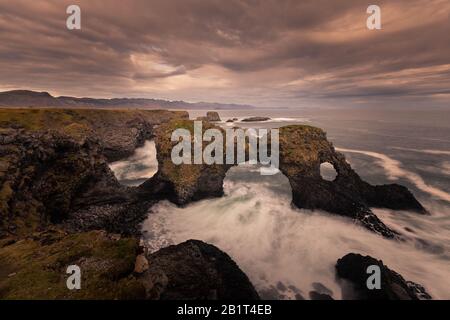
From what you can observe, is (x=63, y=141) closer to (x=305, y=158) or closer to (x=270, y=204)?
(x=270, y=204)

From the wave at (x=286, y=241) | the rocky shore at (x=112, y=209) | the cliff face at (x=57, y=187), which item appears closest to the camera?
the rocky shore at (x=112, y=209)

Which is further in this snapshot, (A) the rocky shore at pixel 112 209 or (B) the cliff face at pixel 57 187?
(B) the cliff face at pixel 57 187

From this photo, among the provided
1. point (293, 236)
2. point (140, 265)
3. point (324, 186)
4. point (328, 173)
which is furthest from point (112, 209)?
point (328, 173)

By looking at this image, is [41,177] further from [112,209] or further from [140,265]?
[140,265]

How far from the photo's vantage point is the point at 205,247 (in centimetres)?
2045

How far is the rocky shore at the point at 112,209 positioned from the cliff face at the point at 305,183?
0.14 metres

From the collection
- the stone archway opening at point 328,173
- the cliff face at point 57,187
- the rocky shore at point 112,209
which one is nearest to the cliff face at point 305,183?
the rocky shore at point 112,209

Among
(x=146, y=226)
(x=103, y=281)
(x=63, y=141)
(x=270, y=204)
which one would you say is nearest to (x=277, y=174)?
(x=270, y=204)

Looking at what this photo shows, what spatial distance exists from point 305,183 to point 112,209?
989 inches

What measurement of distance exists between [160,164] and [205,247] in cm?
1735

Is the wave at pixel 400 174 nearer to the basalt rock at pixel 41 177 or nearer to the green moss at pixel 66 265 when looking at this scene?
the green moss at pixel 66 265

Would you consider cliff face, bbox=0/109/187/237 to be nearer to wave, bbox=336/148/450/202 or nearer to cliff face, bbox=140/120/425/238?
cliff face, bbox=140/120/425/238

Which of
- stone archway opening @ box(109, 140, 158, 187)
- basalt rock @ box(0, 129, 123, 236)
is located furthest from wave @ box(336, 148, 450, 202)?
stone archway opening @ box(109, 140, 158, 187)

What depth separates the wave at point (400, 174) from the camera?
135 feet
